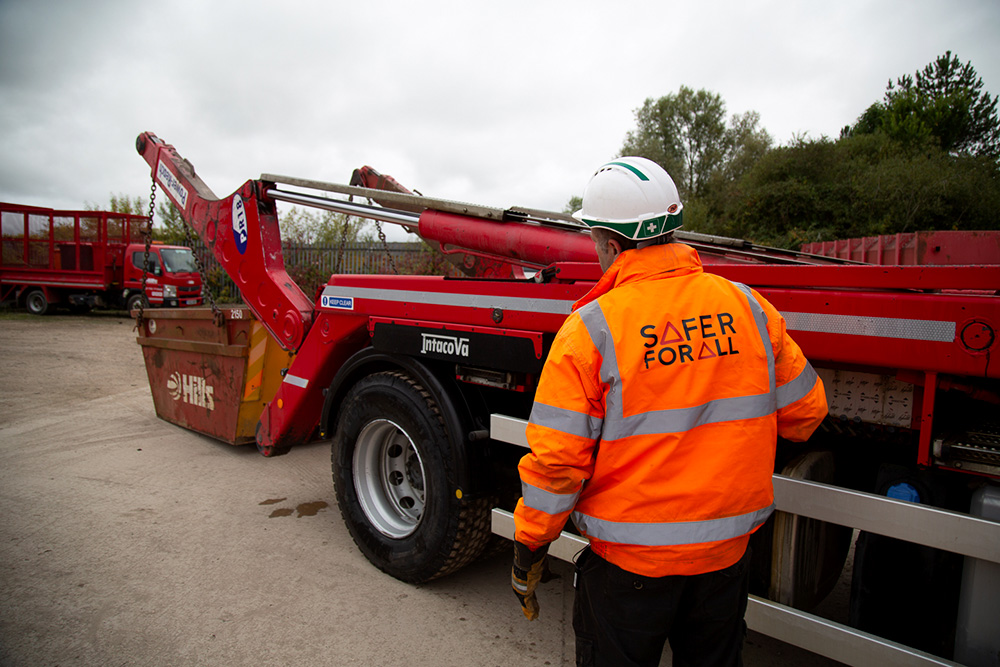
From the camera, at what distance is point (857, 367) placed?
1.91 m

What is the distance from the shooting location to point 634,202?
1.65 metres

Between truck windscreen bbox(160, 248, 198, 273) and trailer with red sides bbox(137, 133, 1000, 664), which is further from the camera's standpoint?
truck windscreen bbox(160, 248, 198, 273)

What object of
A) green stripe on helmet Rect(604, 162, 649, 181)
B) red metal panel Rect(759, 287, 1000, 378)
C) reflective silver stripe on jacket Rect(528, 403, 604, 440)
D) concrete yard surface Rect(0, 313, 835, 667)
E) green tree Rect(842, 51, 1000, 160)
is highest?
green tree Rect(842, 51, 1000, 160)

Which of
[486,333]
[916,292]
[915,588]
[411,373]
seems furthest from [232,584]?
[916,292]

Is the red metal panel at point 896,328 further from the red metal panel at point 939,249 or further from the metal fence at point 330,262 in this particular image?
the metal fence at point 330,262

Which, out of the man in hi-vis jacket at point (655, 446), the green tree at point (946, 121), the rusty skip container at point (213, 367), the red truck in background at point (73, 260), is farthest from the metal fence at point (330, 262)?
the green tree at point (946, 121)

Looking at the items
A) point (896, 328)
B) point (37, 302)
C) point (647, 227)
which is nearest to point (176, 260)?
point (37, 302)

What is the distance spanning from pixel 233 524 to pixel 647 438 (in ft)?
10.7

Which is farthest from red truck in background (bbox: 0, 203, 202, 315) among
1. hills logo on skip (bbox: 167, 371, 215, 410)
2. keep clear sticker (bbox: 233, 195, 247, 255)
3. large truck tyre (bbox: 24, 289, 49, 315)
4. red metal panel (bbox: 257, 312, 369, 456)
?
red metal panel (bbox: 257, 312, 369, 456)

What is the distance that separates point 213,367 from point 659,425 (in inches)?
178

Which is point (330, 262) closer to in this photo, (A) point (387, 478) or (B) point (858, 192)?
(B) point (858, 192)

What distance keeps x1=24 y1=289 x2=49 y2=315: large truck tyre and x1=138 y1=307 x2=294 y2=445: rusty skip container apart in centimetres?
1584

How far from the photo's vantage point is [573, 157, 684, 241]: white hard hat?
1642 mm

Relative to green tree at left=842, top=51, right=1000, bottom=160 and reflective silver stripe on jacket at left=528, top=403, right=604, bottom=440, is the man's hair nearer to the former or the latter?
reflective silver stripe on jacket at left=528, top=403, right=604, bottom=440
